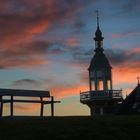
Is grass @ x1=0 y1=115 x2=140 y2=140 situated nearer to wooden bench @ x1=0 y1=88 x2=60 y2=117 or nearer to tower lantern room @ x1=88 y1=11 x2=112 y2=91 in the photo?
wooden bench @ x1=0 y1=88 x2=60 y2=117

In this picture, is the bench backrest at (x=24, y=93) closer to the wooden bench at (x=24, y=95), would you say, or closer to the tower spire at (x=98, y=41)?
the wooden bench at (x=24, y=95)

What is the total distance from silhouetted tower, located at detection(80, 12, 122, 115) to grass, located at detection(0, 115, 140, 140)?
32492 millimetres

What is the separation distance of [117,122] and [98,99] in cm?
3278

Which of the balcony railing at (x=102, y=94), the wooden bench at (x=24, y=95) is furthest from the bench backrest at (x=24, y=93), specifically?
the balcony railing at (x=102, y=94)

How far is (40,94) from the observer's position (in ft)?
115

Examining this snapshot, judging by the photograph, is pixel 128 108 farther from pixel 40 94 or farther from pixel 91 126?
pixel 91 126

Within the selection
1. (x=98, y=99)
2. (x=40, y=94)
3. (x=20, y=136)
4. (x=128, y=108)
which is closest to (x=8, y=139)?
(x=20, y=136)

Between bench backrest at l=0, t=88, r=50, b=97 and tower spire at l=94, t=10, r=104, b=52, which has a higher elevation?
tower spire at l=94, t=10, r=104, b=52

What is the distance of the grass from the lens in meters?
22.5

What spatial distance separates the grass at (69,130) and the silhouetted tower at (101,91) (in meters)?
32.5

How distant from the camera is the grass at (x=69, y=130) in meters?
22.5

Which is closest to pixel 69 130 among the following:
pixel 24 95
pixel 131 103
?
pixel 24 95

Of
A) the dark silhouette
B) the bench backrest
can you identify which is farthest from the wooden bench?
the dark silhouette

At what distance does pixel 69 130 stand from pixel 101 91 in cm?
3652
